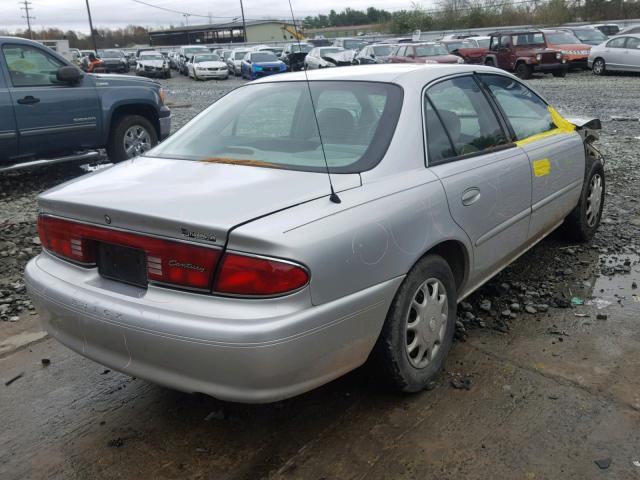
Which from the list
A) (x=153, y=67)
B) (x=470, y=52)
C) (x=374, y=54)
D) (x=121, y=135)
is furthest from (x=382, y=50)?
(x=121, y=135)

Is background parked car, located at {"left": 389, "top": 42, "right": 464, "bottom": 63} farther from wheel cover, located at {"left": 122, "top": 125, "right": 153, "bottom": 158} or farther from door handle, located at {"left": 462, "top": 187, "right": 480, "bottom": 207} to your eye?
door handle, located at {"left": 462, "top": 187, "right": 480, "bottom": 207}

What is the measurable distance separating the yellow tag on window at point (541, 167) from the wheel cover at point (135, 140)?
229 inches

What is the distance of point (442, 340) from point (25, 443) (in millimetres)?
2056

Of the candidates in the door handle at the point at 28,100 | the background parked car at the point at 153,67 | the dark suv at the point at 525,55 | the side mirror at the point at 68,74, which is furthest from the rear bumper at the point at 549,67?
the background parked car at the point at 153,67

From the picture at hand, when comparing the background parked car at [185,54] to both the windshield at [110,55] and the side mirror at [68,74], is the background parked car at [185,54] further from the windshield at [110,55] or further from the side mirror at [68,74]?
the side mirror at [68,74]

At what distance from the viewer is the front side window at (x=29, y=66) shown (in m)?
7.27

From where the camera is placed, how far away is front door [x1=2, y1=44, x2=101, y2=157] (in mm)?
7254

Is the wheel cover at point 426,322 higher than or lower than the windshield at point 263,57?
lower

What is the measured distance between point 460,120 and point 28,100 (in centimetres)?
569

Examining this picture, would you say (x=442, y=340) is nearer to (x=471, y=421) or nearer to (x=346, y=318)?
(x=471, y=421)

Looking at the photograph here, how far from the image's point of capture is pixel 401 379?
2938 millimetres

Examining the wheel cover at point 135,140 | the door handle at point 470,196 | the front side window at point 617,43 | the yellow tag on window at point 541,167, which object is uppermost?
the front side window at point 617,43

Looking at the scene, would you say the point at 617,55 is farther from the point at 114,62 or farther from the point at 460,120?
the point at 114,62

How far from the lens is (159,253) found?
8.14 ft
